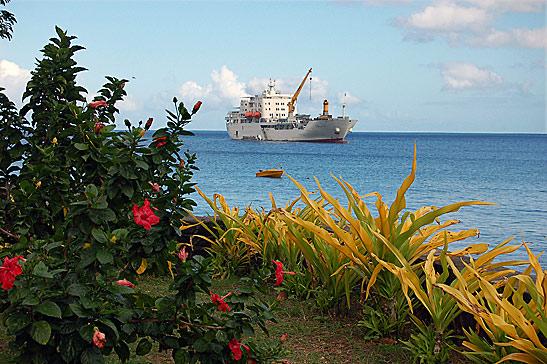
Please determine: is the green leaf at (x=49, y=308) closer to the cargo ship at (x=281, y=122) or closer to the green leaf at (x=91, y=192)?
the green leaf at (x=91, y=192)

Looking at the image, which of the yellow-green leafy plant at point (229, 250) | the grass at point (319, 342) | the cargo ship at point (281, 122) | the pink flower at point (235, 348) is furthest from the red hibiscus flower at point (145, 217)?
the cargo ship at point (281, 122)

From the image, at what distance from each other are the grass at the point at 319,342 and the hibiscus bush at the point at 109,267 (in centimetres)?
57

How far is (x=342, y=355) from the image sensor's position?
2.72 metres

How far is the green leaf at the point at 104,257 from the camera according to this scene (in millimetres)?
1618

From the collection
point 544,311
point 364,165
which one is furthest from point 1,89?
point 364,165

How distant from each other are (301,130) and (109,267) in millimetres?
53604

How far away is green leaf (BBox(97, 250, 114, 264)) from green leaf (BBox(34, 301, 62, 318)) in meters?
0.18

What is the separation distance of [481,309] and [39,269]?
180cm

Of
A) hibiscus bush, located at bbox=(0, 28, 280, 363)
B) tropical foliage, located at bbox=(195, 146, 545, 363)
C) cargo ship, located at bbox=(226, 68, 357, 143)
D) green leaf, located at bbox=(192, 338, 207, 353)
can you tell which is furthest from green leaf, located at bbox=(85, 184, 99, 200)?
cargo ship, located at bbox=(226, 68, 357, 143)

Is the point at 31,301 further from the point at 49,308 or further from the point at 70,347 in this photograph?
the point at 70,347

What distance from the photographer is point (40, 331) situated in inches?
61.3

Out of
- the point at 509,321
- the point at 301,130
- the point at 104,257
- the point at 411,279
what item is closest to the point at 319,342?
the point at 411,279

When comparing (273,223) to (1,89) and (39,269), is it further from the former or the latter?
(39,269)

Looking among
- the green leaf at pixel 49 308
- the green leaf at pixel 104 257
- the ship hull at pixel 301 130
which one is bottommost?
the green leaf at pixel 49 308
